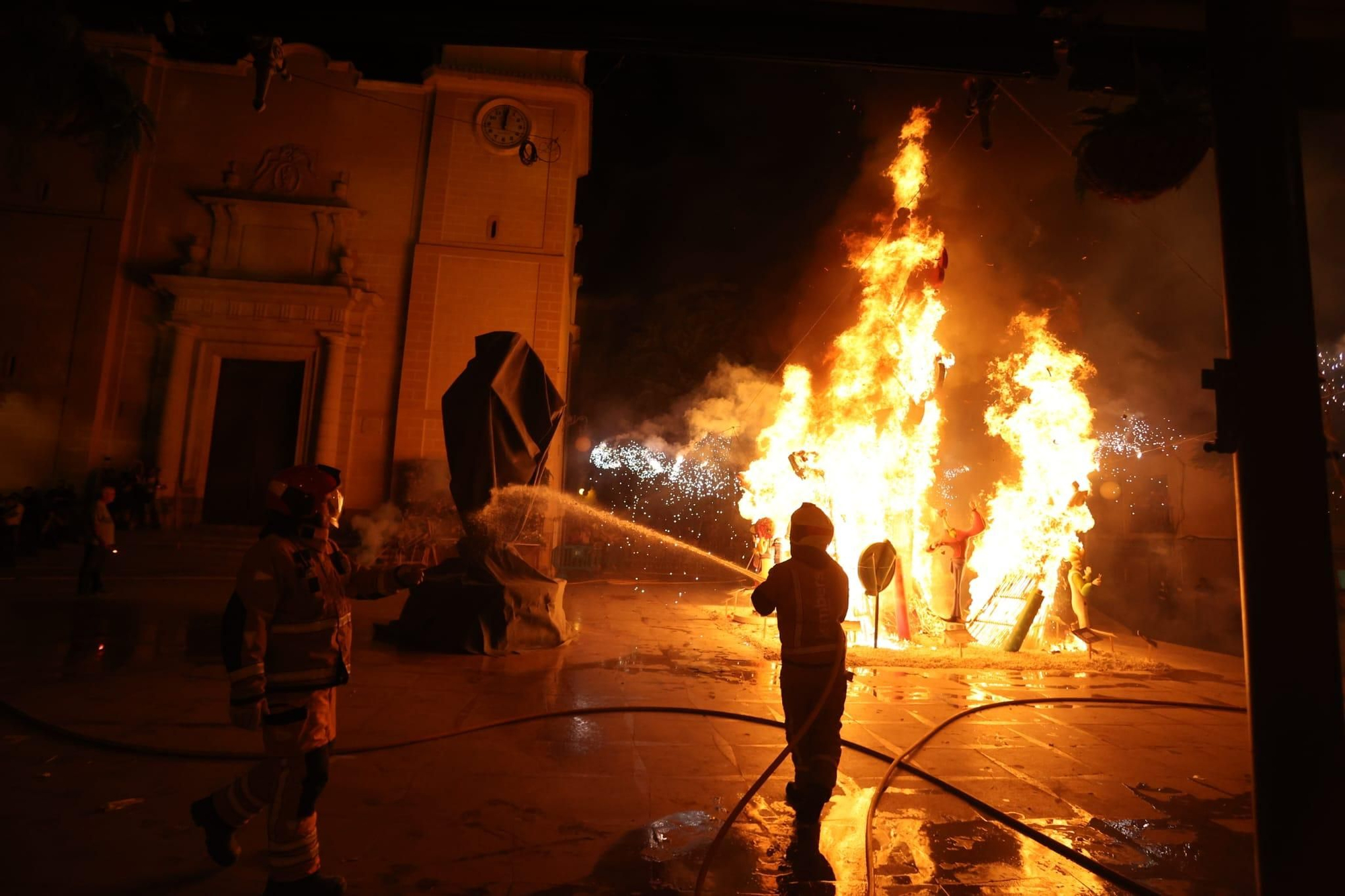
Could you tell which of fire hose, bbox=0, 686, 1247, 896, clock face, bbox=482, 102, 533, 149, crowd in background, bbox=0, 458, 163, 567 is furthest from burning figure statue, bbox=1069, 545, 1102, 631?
clock face, bbox=482, 102, 533, 149

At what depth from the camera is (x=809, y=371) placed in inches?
618

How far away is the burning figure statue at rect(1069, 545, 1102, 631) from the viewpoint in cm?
1011

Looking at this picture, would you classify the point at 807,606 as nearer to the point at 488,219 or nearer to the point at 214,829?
the point at 214,829

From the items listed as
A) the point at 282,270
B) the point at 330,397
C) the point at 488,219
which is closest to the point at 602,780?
the point at 330,397

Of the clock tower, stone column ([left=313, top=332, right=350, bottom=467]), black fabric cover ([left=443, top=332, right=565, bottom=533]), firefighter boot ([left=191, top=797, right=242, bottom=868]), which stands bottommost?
firefighter boot ([left=191, top=797, right=242, bottom=868])

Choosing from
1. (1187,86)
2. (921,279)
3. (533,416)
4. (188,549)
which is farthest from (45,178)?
(1187,86)

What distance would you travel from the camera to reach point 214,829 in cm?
300

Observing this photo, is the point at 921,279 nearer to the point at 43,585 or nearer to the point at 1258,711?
the point at 1258,711

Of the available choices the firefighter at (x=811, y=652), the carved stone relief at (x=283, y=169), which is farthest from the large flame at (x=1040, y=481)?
the carved stone relief at (x=283, y=169)

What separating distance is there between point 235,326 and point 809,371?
1443 centimetres

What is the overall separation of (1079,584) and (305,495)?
34.7 feet

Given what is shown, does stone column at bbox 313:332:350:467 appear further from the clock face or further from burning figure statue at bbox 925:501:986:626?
burning figure statue at bbox 925:501:986:626

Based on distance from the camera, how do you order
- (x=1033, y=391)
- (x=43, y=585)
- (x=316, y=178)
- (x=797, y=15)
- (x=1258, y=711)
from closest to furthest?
(x=1258, y=711) → (x=797, y=15) → (x=43, y=585) → (x=1033, y=391) → (x=316, y=178)

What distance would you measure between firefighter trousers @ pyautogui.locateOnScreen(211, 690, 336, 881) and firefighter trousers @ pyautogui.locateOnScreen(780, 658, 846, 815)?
2531mm
